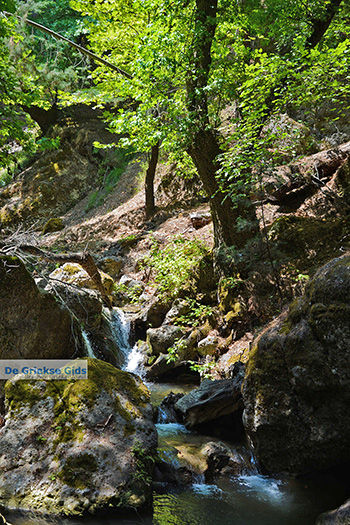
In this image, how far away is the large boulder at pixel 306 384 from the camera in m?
3.08

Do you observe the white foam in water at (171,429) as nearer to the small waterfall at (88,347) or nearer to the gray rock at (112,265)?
the small waterfall at (88,347)

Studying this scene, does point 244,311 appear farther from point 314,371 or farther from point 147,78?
point 147,78

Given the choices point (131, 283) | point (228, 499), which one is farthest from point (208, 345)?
point (131, 283)

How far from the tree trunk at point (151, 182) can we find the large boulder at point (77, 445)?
8.87 meters

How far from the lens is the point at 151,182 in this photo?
1216 cm

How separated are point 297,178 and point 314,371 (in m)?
5.28

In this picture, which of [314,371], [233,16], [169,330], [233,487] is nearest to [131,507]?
[233,487]

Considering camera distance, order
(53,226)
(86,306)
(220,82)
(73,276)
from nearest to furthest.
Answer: (220,82), (86,306), (73,276), (53,226)

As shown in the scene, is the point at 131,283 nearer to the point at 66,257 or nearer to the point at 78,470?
the point at 66,257

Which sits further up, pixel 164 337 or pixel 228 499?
pixel 164 337

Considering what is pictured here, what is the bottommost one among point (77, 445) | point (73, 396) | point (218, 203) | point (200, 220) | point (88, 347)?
point (88, 347)

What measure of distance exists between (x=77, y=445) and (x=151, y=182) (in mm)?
9868

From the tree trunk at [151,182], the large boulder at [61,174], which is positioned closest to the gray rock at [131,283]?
the tree trunk at [151,182]

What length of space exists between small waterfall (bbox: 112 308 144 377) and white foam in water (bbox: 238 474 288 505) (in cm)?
405
